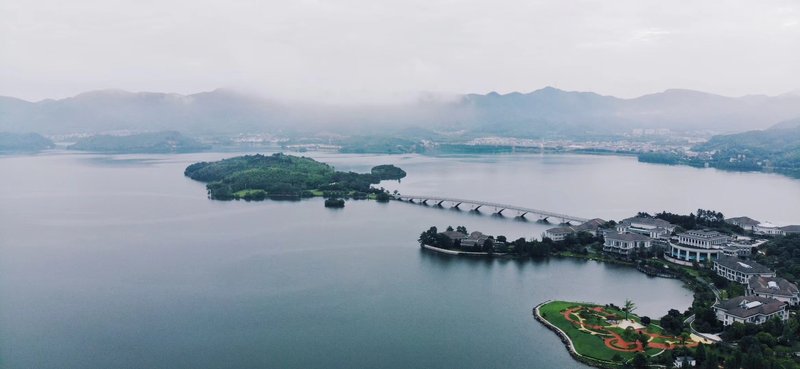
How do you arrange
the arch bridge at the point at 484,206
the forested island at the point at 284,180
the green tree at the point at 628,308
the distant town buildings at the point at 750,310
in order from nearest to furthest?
the distant town buildings at the point at 750,310 → the green tree at the point at 628,308 → the arch bridge at the point at 484,206 → the forested island at the point at 284,180

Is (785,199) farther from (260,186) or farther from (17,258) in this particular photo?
(17,258)

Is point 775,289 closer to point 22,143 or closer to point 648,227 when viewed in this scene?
point 648,227

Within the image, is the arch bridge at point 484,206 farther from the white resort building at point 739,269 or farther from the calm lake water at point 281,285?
the white resort building at point 739,269

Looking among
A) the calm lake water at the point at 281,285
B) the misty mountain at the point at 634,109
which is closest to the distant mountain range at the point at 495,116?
the misty mountain at the point at 634,109

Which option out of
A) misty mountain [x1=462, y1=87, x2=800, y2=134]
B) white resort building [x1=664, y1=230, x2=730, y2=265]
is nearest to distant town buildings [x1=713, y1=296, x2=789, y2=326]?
white resort building [x1=664, y1=230, x2=730, y2=265]

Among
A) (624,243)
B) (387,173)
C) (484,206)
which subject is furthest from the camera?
(387,173)

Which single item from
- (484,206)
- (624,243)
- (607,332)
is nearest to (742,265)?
(624,243)
